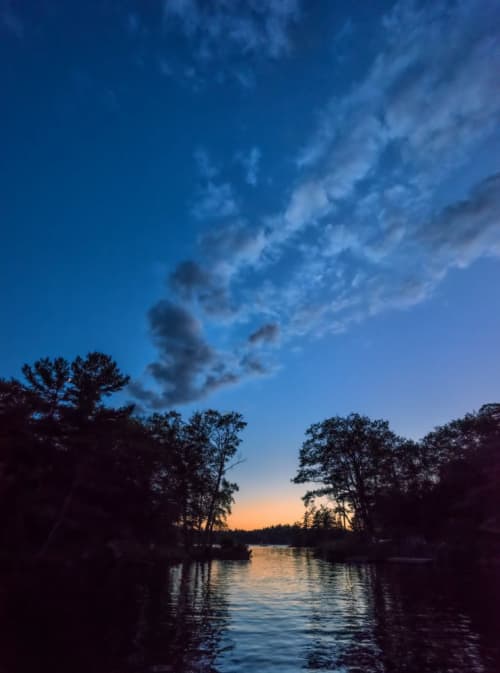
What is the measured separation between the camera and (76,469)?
112 ft

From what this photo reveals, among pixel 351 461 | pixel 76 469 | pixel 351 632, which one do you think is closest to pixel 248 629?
pixel 351 632

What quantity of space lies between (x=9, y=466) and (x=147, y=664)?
88.8 feet

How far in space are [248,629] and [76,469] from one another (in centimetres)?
2300

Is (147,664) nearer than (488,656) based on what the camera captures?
Yes

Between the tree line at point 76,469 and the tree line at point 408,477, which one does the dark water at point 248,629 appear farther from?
the tree line at point 408,477

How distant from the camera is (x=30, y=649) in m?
12.0

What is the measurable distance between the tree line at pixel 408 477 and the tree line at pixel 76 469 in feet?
88.8

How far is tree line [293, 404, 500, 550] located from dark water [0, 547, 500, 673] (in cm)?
2037

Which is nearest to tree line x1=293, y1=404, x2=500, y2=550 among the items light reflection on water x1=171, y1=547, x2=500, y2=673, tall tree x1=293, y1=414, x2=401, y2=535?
tall tree x1=293, y1=414, x2=401, y2=535

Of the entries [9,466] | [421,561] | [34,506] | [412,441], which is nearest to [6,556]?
[34,506]

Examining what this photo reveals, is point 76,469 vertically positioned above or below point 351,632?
above

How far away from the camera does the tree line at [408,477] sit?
46812 millimetres

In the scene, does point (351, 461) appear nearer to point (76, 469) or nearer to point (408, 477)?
point (408, 477)

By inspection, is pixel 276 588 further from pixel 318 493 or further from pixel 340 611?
pixel 318 493
